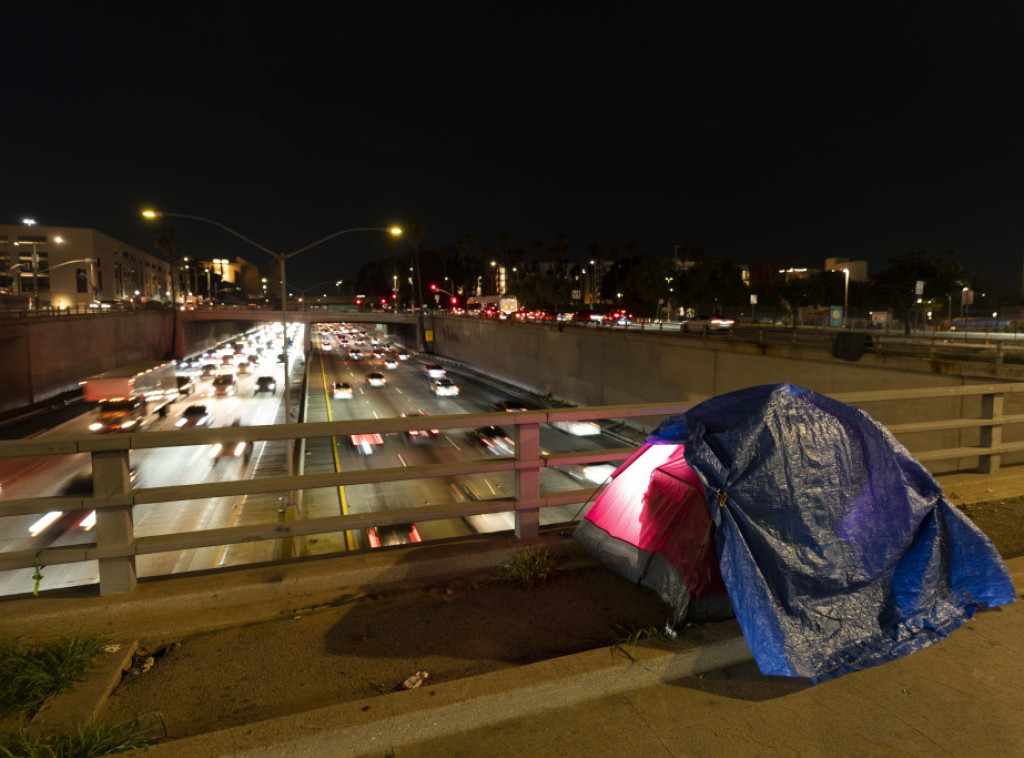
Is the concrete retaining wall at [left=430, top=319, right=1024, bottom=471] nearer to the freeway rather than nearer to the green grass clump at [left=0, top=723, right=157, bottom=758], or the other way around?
the freeway

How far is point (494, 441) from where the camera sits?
35.5 m

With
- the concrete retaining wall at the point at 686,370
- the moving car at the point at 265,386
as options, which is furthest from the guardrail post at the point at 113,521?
the moving car at the point at 265,386

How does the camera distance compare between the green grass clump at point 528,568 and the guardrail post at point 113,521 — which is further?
the green grass clump at point 528,568

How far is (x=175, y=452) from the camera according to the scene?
115ft

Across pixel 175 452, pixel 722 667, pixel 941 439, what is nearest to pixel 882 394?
pixel 722 667

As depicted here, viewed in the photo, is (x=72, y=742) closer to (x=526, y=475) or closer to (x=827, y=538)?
(x=526, y=475)

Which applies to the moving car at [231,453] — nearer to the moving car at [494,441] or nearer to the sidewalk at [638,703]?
the moving car at [494,441]

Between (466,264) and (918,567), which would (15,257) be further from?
(918,567)

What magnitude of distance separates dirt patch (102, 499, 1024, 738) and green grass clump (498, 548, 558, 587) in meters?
0.07

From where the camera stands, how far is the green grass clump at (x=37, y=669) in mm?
3084

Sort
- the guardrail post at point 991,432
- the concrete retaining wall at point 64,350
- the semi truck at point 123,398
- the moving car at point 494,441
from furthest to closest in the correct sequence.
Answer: the concrete retaining wall at point 64,350, the semi truck at point 123,398, the moving car at point 494,441, the guardrail post at point 991,432

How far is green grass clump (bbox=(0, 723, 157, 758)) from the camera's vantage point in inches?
104

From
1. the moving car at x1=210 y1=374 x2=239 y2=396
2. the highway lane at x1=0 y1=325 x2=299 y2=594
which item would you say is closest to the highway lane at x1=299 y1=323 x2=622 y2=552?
the highway lane at x1=0 y1=325 x2=299 y2=594

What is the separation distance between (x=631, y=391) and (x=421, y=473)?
40090mm
